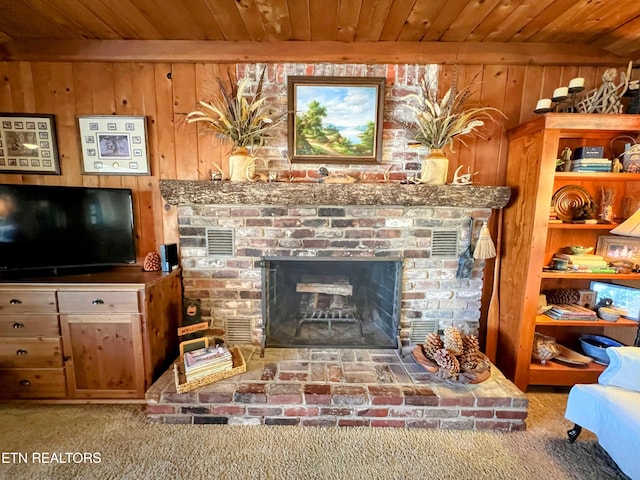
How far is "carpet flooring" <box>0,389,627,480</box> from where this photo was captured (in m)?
1.30

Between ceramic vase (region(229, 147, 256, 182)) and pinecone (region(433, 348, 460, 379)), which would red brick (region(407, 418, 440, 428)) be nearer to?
pinecone (region(433, 348, 460, 379))

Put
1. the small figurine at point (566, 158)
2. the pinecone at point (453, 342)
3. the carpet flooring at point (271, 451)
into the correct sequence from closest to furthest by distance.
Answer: the carpet flooring at point (271, 451) → the pinecone at point (453, 342) → the small figurine at point (566, 158)

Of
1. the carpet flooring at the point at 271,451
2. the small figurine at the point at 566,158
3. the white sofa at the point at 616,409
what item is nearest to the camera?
the white sofa at the point at 616,409

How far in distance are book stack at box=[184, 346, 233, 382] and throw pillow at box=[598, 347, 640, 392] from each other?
82.0 inches

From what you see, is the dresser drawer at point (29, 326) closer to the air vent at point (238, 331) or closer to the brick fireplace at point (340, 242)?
the brick fireplace at point (340, 242)

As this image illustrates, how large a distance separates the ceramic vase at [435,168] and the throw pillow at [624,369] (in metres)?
1.28

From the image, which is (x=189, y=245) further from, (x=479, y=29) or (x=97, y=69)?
(x=479, y=29)

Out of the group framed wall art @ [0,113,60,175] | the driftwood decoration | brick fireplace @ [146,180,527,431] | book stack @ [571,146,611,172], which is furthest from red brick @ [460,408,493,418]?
framed wall art @ [0,113,60,175]

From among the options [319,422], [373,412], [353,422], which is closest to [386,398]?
[373,412]

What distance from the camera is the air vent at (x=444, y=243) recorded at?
1931 mm

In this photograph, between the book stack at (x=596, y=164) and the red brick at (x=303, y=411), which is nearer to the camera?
the red brick at (x=303, y=411)

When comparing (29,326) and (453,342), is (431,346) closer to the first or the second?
(453,342)

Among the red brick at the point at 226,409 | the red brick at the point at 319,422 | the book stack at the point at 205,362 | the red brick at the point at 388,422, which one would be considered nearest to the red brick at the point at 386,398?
the red brick at the point at 388,422

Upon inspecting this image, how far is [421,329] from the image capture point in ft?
6.64
